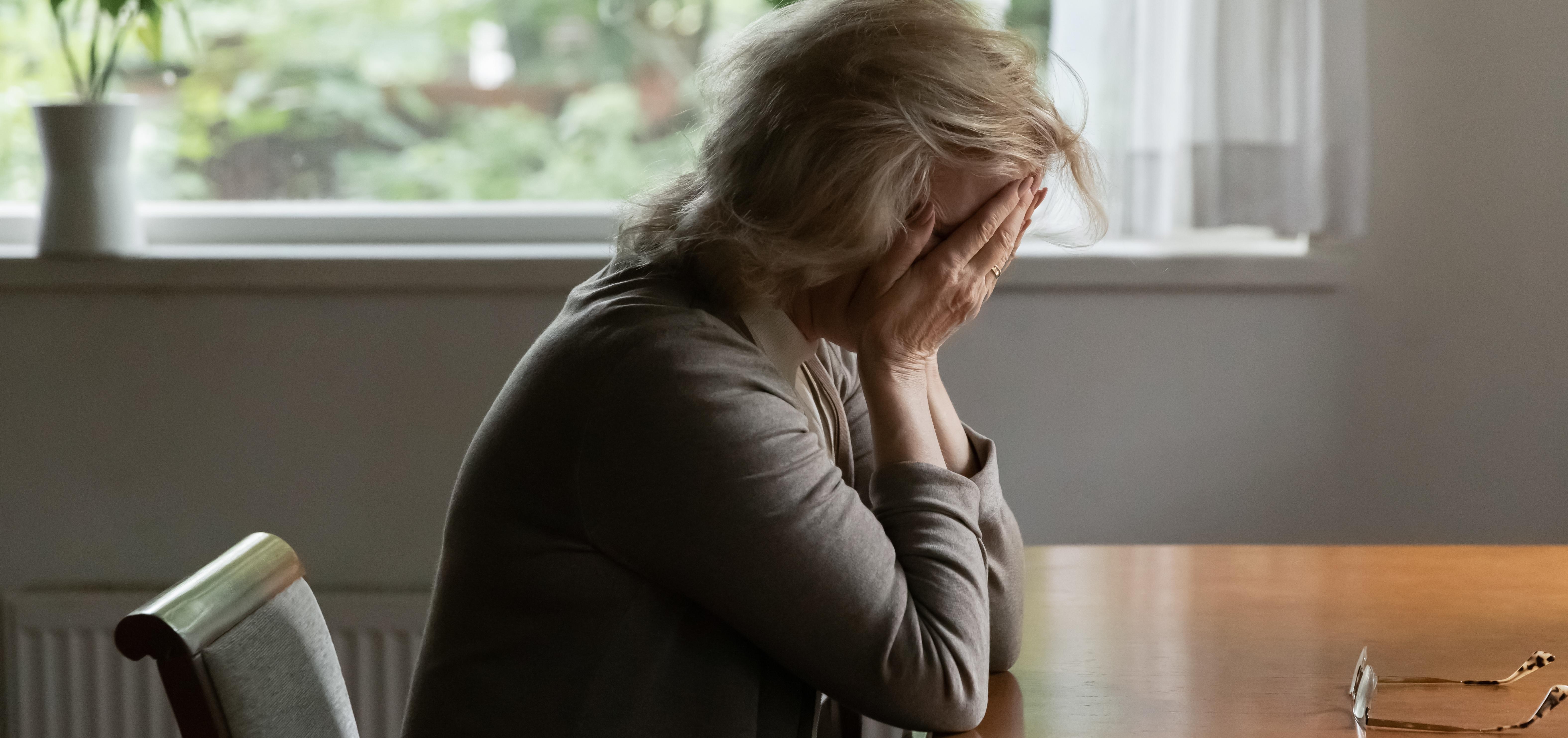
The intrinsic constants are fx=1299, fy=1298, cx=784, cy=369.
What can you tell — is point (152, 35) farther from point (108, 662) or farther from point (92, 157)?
point (108, 662)

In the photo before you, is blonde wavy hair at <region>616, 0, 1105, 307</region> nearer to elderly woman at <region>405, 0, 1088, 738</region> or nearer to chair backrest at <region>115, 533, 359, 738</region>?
elderly woman at <region>405, 0, 1088, 738</region>

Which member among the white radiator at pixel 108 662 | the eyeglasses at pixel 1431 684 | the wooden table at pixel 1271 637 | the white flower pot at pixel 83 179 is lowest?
the white radiator at pixel 108 662

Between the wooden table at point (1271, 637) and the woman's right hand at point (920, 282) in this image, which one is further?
the woman's right hand at point (920, 282)

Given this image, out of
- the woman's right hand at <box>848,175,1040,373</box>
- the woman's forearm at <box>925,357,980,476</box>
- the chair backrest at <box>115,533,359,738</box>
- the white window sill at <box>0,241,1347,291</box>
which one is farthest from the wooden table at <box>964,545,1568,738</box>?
the white window sill at <box>0,241,1347,291</box>

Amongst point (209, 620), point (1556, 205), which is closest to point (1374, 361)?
point (1556, 205)

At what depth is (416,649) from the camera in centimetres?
200

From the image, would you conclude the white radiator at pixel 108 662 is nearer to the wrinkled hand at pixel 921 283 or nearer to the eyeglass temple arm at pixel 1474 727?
the wrinkled hand at pixel 921 283

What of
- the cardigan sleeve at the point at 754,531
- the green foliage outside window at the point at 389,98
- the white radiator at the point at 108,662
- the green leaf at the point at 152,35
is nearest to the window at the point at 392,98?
the green foliage outside window at the point at 389,98

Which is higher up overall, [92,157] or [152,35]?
[152,35]

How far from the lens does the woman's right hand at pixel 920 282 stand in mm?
1030

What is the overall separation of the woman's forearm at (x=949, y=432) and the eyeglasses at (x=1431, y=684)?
1.11 ft

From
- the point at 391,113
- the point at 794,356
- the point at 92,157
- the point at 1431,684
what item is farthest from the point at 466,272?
the point at 1431,684

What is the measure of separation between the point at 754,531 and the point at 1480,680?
56 centimetres

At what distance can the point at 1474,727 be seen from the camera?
875mm
